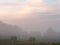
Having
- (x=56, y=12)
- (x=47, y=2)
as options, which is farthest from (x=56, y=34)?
(x=47, y=2)

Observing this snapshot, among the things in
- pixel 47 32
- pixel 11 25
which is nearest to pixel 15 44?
pixel 11 25

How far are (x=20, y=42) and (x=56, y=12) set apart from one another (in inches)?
17.1

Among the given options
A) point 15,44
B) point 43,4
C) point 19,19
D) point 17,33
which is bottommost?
point 15,44

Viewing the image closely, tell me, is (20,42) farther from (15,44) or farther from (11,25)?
(11,25)

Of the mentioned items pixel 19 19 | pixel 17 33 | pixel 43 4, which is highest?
pixel 43 4

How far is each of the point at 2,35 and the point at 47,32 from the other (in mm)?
418

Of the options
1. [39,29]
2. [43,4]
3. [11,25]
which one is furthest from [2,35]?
[43,4]

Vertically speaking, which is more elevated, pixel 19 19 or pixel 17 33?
pixel 19 19

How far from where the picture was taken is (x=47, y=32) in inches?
49.4

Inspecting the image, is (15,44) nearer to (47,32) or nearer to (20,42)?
(20,42)

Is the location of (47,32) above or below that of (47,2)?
below

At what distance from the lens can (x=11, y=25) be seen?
1.26 m

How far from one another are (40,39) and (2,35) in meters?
0.35

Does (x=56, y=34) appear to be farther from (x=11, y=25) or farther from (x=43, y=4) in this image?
(x=11, y=25)
